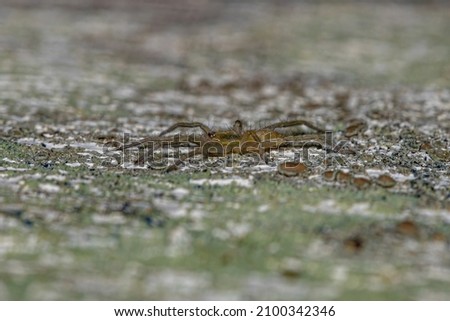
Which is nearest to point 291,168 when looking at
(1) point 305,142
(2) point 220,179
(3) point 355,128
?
(2) point 220,179

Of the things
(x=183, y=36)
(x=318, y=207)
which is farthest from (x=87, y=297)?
(x=183, y=36)

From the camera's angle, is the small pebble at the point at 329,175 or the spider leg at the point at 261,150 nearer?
the small pebble at the point at 329,175

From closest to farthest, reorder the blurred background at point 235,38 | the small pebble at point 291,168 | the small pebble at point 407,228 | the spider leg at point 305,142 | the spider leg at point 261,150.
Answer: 1. the small pebble at point 407,228
2. the small pebble at point 291,168
3. the spider leg at point 261,150
4. the spider leg at point 305,142
5. the blurred background at point 235,38

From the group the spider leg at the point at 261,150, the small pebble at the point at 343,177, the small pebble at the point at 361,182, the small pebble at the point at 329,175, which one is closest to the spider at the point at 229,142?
the spider leg at the point at 261,150

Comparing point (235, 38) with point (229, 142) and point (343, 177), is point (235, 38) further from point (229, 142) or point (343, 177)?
point (343, 177)

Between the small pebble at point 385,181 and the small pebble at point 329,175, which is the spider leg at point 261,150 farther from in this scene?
the small pebble at point 385,181
